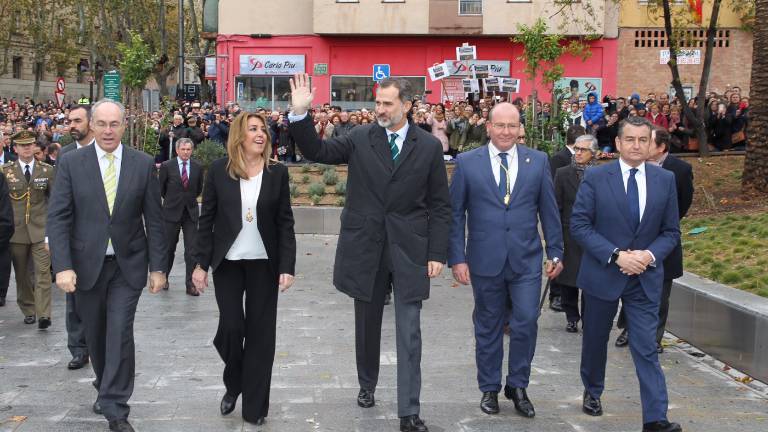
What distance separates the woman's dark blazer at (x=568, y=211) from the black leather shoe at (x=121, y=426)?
513 centimetres

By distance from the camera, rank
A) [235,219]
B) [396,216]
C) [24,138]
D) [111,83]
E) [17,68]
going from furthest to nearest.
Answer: [17,68], [111,83], [24,138], [396,216], [235,219]

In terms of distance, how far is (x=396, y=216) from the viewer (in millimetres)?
6707

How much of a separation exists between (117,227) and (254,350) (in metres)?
1.21

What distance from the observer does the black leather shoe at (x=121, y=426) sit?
6.36 meters

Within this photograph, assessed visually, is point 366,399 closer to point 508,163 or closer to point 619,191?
point 508,163

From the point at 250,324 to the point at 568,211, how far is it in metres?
4.63

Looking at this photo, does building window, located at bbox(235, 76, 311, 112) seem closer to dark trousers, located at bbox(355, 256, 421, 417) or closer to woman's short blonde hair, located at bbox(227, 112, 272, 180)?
dark trousers, located at bbox(355, 256, 421, 417)

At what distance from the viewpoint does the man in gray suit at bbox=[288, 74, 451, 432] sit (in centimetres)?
667

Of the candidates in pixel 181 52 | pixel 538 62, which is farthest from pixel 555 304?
pixel 181 52

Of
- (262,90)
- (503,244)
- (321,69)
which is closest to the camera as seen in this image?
(503,244)

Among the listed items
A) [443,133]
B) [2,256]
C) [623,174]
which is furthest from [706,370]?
[443,133]

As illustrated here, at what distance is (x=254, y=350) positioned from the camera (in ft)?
22.0

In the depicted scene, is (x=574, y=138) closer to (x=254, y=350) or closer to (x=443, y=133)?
(x=254, y=350)

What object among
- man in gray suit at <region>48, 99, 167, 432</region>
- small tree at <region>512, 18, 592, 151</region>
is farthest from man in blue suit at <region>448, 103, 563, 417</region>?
small tree at <region>512, 18, 592, 151</region>
